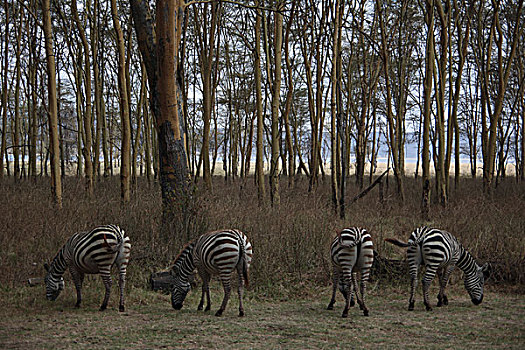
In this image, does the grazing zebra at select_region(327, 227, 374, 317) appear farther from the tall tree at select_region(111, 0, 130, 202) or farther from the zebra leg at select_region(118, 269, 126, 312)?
the tall tree at select_region(111, 0, 130, 202)

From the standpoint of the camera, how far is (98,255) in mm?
4754

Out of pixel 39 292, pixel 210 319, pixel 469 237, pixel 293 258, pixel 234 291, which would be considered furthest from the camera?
pixel 469 237

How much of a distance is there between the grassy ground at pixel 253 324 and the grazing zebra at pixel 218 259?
328 millimetres

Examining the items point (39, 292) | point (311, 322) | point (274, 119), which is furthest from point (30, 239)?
point (274, 119)

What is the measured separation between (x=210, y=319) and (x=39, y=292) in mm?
2265

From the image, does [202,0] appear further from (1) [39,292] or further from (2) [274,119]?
(1) [39,292]

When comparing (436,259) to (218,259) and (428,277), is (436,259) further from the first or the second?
(218,259)

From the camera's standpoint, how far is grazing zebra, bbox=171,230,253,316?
15.1 feet

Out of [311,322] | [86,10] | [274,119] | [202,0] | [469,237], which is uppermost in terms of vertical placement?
[86,10]

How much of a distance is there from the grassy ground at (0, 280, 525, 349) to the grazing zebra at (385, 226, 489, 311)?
0.22 m

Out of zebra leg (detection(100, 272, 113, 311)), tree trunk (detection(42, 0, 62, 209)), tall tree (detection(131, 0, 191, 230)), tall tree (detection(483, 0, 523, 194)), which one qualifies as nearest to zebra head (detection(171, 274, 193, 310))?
zebra leg (detection(100, 272, 113, 311))

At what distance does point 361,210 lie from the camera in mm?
10922

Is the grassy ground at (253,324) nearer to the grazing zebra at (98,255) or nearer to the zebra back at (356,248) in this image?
the grazing zebra at (98,255)

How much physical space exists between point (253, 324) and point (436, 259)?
2.02 metres
